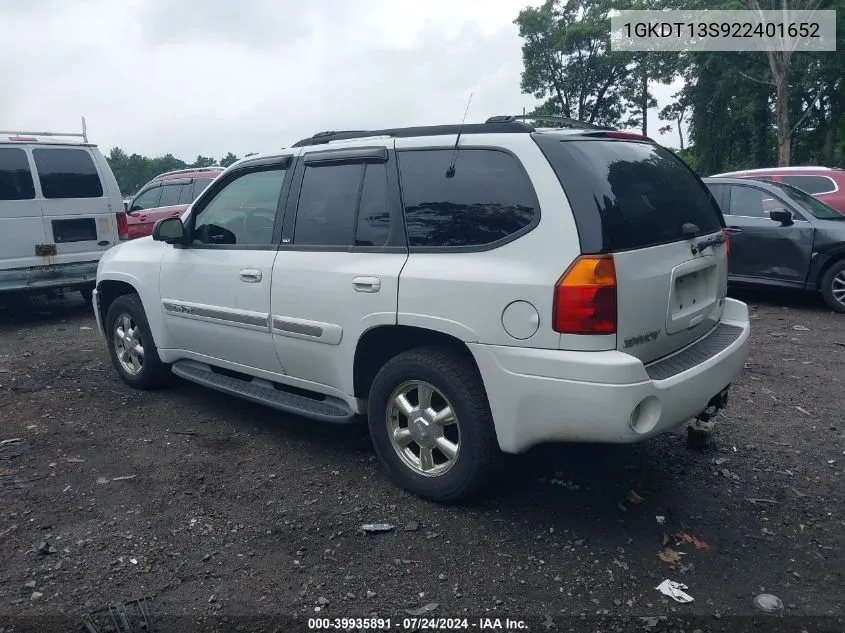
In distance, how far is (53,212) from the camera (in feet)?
27.9

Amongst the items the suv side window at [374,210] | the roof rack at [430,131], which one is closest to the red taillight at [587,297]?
the roof rack at [430,131]

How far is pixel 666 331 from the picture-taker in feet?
11.2

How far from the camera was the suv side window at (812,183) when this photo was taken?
1037 centimetres

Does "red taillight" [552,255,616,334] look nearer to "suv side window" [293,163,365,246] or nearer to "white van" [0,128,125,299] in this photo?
"suv side window" [293,163,365,246]

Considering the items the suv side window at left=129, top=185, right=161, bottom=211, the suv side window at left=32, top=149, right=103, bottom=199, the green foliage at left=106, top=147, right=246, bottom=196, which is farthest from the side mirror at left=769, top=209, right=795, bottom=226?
the green foliage at left=106, top=147, right=246, bottom=196

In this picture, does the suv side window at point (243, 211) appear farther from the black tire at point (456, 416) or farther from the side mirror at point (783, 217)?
the side mirror at point (783, 217)

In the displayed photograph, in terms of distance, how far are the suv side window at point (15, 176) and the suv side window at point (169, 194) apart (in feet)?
15.2

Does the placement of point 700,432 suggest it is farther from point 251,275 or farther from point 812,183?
point 812,183

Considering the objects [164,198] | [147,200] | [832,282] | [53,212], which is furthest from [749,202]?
[147,200]

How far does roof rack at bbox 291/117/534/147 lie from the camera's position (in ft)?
11.5

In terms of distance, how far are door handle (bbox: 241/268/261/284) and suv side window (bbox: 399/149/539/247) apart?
115cm

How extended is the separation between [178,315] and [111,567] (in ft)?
7.19

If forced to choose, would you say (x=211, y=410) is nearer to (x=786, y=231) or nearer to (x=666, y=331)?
(x=666, y=331)

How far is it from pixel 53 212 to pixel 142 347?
155 inches
